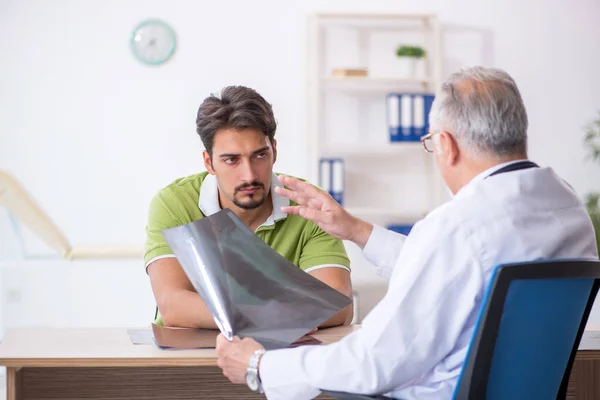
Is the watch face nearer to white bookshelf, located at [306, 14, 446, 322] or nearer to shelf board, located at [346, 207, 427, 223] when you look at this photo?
shelf board, located at [346, 207, 427, 223]

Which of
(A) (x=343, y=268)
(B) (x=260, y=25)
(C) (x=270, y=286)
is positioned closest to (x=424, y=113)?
(B) (x=260, y=25)

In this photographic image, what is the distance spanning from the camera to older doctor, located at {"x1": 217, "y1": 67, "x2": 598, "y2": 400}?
1.33 metres

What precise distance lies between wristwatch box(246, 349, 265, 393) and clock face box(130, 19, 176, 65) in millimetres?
3679

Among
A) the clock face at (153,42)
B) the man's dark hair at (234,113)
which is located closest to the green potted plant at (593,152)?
the clock face at (153,42)

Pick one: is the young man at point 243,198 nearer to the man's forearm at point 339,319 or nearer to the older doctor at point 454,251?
the man's forearm at point 339,319

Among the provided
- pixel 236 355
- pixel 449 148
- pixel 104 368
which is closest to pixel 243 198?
pixel 104 368

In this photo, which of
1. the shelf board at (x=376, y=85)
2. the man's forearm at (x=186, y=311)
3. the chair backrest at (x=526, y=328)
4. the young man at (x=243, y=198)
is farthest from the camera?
the shelf board at (x=376, y=85)

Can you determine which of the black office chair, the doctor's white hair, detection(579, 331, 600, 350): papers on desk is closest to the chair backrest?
the black office chair

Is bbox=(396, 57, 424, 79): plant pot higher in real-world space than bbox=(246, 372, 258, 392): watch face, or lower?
higher

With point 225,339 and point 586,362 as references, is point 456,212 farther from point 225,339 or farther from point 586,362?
Answer: point 586,362

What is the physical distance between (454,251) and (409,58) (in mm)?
3736

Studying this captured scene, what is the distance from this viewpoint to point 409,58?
4.91m

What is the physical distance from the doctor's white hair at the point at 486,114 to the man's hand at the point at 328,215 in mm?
514

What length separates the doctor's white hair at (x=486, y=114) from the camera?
1410mm
